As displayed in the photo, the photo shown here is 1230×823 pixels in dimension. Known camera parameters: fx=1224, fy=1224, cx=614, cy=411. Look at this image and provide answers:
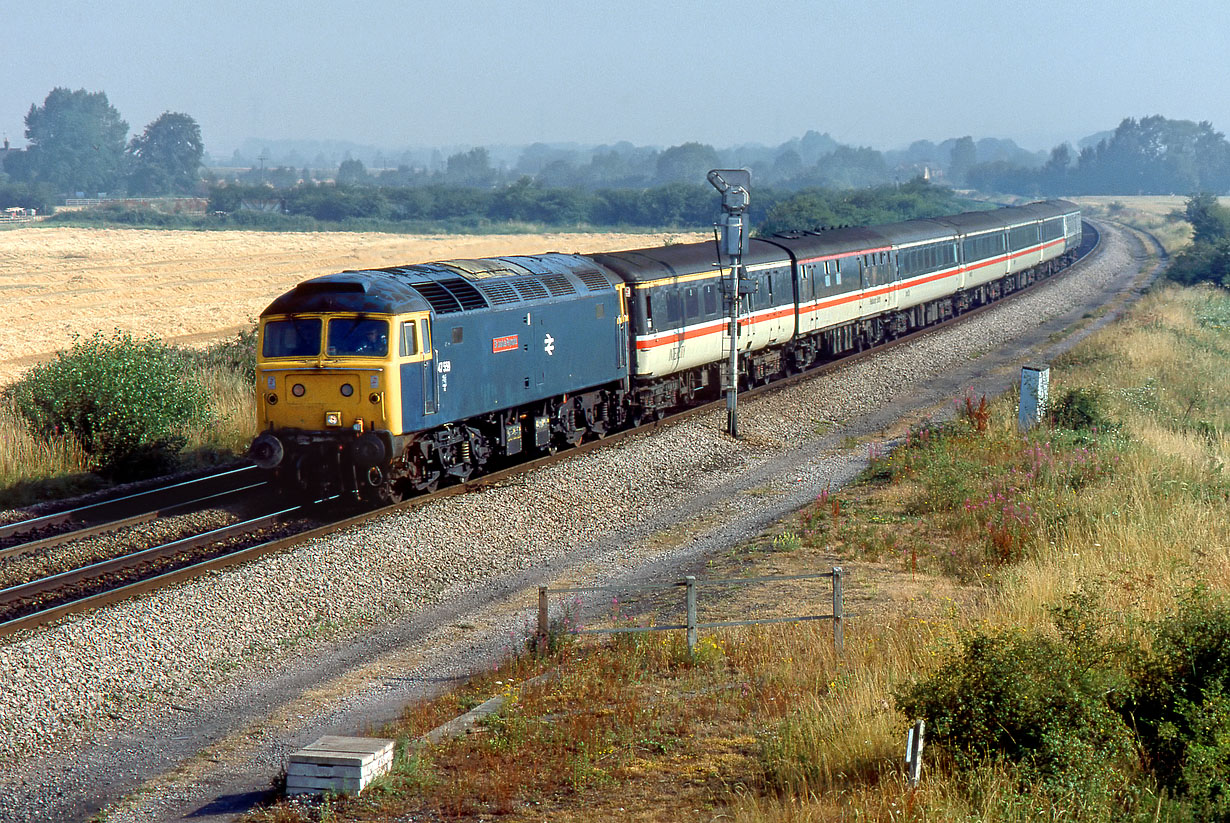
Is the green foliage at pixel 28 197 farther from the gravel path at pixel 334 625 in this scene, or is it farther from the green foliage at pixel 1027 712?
the green foliage at pixel 1027 712

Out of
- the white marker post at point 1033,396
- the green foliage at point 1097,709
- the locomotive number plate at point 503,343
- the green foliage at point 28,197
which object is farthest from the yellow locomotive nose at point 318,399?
the green foliage at point 28,197

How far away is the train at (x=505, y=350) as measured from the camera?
1783 centimetres

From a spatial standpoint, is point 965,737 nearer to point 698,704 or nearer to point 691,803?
point 691,803

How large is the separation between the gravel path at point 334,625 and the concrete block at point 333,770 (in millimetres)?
554

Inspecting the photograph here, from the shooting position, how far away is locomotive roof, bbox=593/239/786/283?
24484 mm

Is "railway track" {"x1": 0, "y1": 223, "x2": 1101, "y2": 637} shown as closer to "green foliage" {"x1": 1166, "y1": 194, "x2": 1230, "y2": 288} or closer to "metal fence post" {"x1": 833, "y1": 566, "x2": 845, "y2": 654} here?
"metal fence post" {"x1": 833, "y1": 566, "x2": 845, "y2": 654}

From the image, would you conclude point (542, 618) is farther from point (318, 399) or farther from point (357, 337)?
point (318, 399)

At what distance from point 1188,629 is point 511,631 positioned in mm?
7043

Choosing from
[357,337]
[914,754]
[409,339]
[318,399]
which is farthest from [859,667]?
[318,399]

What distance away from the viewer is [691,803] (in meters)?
8.58

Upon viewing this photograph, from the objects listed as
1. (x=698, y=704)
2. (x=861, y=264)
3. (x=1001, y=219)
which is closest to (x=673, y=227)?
(x=1001, y=219)

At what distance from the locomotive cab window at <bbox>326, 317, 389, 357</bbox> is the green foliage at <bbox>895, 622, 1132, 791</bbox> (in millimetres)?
10635

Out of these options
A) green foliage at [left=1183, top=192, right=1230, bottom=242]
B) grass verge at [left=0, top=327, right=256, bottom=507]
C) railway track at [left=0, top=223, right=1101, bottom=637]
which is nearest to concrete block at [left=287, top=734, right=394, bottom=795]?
railway track at [left=0, top=223, right=1101, bottom=637]

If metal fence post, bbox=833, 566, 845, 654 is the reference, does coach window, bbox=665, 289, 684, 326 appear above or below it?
above
